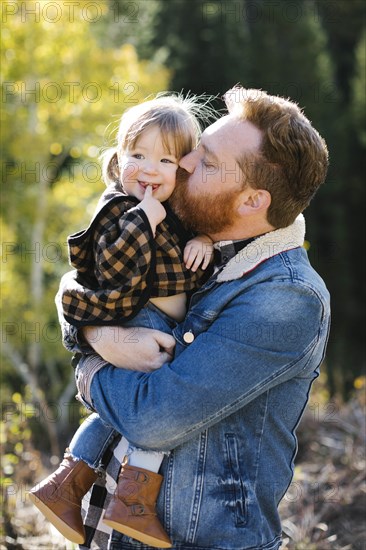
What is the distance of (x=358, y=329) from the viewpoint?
19.0 meters

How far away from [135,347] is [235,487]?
44 centimetres

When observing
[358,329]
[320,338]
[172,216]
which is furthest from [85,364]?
[358,329]

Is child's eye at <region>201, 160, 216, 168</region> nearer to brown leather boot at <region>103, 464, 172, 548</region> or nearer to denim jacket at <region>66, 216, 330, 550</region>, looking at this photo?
denim jacket at <region>66, 216, 330, 550</region>

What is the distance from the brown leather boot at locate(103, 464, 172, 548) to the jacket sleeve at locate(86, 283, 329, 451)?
0.35 ft

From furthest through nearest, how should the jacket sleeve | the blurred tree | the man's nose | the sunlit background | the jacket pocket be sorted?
the blurred tree, the sunlit background, the man's nose, the jacket pocket, the jacket sleeve

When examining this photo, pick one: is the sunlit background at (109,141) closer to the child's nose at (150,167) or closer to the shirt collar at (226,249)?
the child's nose at (150,167)

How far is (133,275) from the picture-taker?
2.07m

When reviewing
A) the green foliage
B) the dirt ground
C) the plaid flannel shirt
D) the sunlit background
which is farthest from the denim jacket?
the green foliage

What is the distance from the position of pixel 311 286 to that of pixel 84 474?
0.85 meters

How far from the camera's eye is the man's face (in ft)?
6.90

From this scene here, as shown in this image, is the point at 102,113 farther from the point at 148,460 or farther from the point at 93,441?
the point at 148,460

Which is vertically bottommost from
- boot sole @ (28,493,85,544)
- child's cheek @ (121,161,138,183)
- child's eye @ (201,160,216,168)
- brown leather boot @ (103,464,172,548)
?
boot sole @ (28,493,85,544)

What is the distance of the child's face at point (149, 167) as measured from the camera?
2.23 metres

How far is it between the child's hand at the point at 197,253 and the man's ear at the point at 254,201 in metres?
0.14
